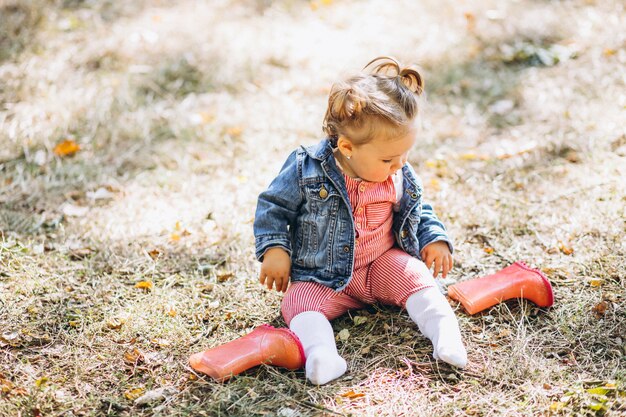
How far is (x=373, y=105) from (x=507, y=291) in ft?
3.38

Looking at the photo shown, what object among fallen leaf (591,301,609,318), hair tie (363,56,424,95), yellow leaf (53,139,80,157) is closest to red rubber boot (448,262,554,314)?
fallen leaf (591,301,609,318)

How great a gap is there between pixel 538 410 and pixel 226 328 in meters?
1.26

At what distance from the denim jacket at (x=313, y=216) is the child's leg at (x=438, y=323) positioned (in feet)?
0.98

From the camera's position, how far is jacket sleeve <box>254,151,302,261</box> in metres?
2.59

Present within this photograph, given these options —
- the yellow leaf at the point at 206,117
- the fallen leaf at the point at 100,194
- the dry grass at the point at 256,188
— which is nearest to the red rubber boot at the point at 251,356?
the dry grass at the point at 256,188

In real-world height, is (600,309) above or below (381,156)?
below

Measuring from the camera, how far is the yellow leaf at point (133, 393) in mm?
2359

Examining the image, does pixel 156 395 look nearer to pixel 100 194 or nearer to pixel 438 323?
pixel 438 323

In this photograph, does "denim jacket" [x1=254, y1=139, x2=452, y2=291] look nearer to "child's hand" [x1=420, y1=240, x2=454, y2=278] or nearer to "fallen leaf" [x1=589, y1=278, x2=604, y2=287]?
"child's hand" [x1=420, y1=240, x2=454, y2=278]

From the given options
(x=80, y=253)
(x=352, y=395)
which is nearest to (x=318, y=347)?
(x=352, y=395)

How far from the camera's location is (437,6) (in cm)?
592

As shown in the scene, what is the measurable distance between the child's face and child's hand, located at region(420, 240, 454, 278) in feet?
1.35

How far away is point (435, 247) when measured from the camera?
2762 millimetres

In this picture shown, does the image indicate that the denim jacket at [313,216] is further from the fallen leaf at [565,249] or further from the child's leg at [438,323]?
the fallen leaf at [565,249]
